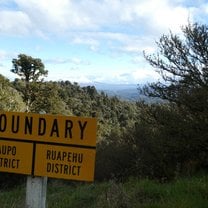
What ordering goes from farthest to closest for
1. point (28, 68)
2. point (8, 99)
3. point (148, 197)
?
point (28, 68) → point (8, 99) → point (148, 197)

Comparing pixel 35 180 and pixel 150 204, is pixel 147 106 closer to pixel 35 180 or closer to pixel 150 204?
pixel 150 204

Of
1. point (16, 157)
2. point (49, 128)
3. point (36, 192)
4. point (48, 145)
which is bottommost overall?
point (36, 192)

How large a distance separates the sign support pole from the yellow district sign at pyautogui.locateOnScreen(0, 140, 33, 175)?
0.09 m

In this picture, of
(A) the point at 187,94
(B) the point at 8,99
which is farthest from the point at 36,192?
(B) the point at 8,99

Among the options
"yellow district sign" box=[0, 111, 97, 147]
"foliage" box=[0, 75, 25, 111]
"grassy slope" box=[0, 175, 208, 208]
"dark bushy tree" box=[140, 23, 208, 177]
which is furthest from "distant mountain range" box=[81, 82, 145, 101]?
"yellow district sign" box=[0, 111, 97, 147]

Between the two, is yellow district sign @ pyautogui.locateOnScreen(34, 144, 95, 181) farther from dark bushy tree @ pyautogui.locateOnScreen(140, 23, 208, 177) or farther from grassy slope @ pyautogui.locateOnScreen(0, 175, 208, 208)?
dark bushy tree @ pyautogui.locateOnScreen(140, 23, 208, 177)

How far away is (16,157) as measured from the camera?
11.3ft

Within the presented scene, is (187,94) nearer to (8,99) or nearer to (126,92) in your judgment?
(8,99)

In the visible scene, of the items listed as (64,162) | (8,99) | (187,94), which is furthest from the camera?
(8,99)

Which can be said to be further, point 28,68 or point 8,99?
point 28,68

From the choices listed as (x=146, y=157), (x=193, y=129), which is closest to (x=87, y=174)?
(x=193, y=129)

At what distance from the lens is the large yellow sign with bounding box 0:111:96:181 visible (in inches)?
131

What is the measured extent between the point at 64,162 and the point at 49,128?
0.27 meters

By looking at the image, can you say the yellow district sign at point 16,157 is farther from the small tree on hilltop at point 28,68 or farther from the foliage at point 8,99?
the small tree on hilltop at point 28,68
